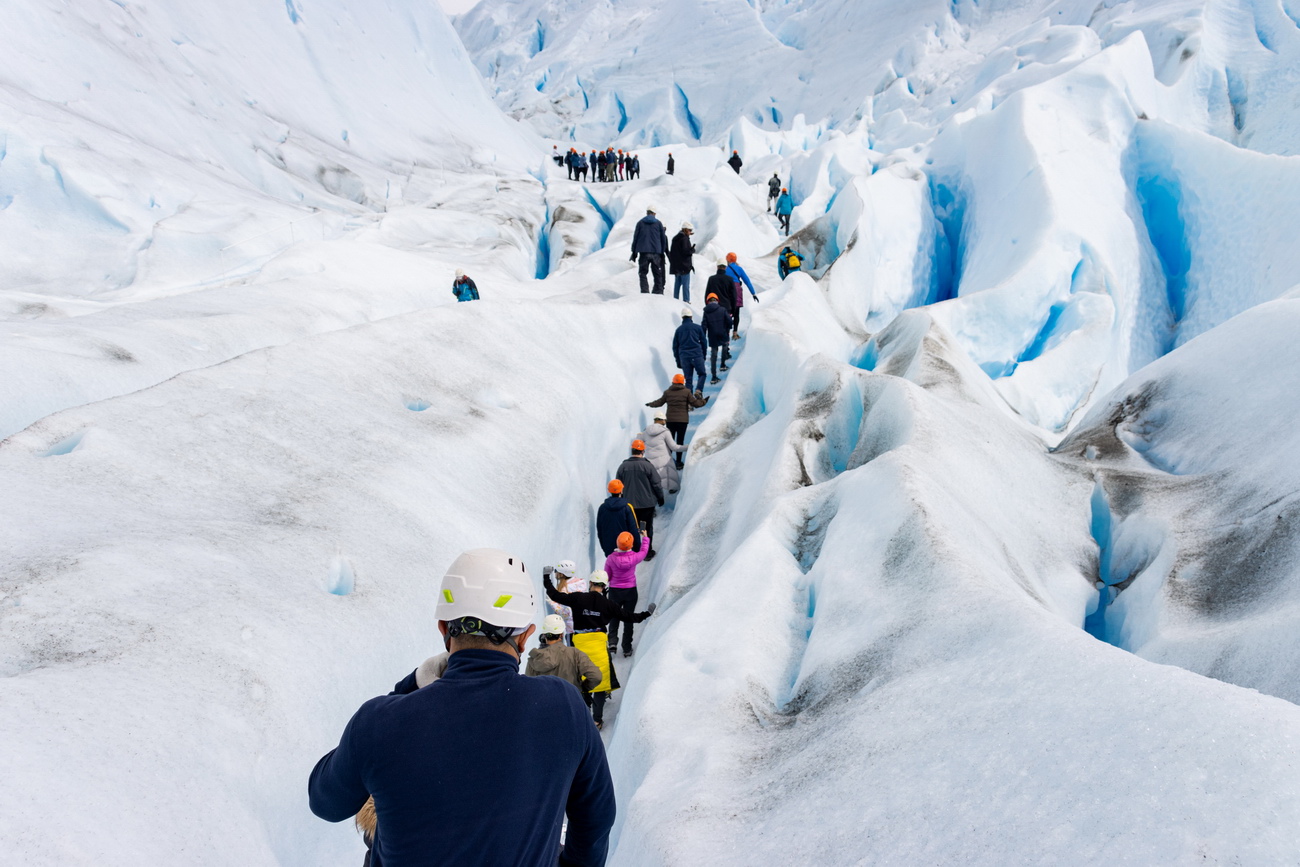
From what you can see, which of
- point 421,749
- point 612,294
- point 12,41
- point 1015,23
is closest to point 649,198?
point 612,294

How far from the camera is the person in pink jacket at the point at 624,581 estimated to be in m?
5.27

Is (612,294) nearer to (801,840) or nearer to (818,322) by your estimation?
(818,322)

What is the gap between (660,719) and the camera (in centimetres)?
338

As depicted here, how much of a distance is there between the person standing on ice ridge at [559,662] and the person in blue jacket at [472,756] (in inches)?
87.6

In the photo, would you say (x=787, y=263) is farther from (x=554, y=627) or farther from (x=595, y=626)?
(x=554, y=627)

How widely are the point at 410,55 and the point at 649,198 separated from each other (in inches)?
892

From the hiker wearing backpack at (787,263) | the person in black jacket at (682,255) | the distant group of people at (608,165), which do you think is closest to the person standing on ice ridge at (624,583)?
the person in black jacket at (682,255)

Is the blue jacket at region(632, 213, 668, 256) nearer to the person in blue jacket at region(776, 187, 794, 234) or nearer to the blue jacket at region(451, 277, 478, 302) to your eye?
the blue jacket at region(451, 277, 478, 302)

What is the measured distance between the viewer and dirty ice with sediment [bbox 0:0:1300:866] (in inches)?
89.2

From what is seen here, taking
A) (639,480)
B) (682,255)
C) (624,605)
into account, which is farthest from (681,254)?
(624,605)

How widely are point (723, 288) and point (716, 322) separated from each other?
0.66 metres

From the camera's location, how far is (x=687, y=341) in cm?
893

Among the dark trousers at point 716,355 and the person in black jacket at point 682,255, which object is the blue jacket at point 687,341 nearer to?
the dark trousers at point 716,355

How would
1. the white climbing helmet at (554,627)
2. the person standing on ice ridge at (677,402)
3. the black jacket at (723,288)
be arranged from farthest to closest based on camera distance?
the black jacket at (723,288)
the person standing on ice ridge at (677,402)
the white climbing helmet at (554,627)
